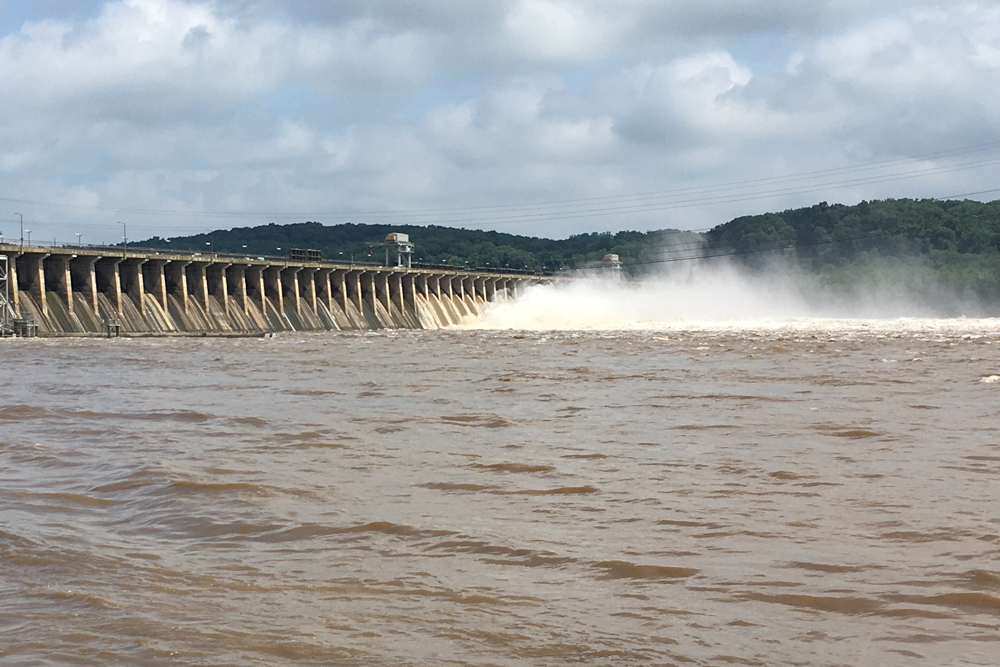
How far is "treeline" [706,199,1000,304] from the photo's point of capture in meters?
131

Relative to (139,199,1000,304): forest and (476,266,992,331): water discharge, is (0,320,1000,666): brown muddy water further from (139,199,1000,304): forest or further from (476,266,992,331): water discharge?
(139,199,1000,304): forest

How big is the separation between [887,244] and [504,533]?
507 feet

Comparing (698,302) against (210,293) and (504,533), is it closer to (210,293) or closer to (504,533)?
(210,293)

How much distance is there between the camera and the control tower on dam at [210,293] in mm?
57844

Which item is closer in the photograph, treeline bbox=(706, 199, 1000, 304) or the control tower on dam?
the control tower on dam

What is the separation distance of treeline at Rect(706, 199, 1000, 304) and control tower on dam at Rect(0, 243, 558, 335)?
199 ft

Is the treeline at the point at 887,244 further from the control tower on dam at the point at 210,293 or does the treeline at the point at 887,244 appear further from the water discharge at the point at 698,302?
the control tower on dam at the point at 210,293

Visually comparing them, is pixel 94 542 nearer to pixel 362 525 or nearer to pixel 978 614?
pixel 362 525

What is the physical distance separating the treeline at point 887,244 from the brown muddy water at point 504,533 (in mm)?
117832

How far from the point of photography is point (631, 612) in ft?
19.9

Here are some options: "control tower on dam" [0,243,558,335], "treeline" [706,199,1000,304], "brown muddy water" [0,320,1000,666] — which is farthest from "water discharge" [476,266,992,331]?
"brown muddy water" [0,320,1000,666]

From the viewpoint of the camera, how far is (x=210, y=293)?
71625 millimetres

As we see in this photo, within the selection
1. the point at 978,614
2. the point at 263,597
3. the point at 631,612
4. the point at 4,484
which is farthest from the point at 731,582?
the point at 4,484

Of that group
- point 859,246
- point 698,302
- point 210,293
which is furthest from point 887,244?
point 210,293
